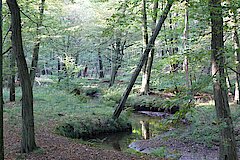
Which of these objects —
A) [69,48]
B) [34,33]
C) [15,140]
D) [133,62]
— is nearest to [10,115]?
[15,140]

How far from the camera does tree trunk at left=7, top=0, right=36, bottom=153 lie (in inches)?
261

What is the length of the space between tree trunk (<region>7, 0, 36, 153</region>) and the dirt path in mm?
356

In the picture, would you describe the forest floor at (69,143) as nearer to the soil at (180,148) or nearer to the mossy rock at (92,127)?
the soil at (180,148)

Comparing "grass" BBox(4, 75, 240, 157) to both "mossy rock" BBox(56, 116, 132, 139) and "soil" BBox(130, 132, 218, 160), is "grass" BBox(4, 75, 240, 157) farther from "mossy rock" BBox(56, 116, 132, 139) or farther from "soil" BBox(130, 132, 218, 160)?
"soil" BBox(130, 132, 218, 160)

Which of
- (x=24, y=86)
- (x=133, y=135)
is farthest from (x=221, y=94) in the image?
(x=133, y=135)

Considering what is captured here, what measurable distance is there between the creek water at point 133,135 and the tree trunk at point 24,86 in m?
3.78

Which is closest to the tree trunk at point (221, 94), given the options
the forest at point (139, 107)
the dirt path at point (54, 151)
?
the forest at point (139, 107)

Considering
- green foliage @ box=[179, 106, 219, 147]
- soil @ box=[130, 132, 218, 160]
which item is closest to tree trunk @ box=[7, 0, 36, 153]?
soil @ box=[130, 132, 218, 160]

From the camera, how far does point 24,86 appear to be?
6957mm

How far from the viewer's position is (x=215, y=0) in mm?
5980

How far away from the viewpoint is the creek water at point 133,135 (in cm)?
1080

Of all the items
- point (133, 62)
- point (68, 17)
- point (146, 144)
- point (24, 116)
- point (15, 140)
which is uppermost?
point (68, 17)

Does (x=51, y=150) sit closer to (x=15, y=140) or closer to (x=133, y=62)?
(x=15, y=140)

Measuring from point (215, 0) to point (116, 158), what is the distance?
4844 mm
